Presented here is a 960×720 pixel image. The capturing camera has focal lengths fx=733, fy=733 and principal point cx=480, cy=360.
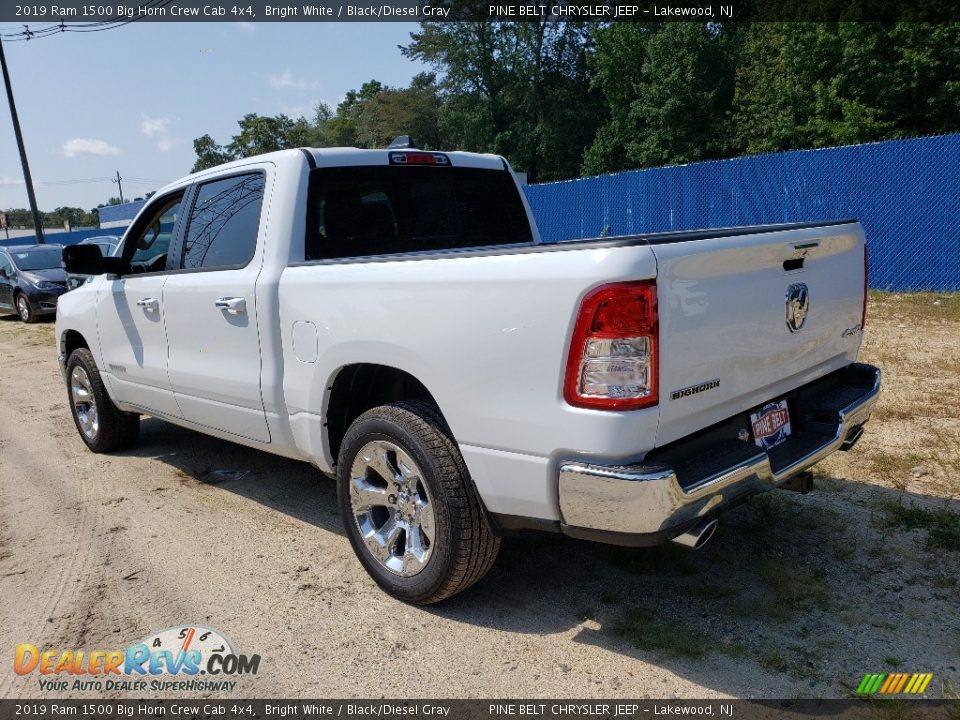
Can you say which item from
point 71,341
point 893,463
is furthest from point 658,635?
point 71,341

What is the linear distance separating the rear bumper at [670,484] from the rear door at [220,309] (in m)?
1.91

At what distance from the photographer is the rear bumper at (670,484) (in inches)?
91.9

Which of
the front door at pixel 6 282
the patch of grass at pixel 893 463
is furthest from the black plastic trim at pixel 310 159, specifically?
the front door at pixel 6 282

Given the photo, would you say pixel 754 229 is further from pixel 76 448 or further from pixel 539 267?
pixel 76 448

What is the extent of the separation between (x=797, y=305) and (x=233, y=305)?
8.51ft

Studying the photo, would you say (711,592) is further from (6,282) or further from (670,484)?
(6,282)

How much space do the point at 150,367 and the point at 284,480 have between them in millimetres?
1111

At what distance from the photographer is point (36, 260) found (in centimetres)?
1518

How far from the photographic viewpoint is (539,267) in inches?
96.1

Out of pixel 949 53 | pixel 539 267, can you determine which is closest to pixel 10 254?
pixel 539 267

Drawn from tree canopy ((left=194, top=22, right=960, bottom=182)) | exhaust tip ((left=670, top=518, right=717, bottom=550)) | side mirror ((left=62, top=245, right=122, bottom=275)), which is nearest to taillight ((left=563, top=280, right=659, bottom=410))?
exhaust tip ((left=670, top=518, right=717, bottom=550))

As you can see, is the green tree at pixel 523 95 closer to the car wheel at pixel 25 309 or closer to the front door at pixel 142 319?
the car wheel at pixel 25 309

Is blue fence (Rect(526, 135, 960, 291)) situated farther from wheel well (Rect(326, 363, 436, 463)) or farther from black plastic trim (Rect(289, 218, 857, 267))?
black plastic trim (Rect(289, 218, 857, 267))

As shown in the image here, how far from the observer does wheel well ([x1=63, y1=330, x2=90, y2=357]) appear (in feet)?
18.8
